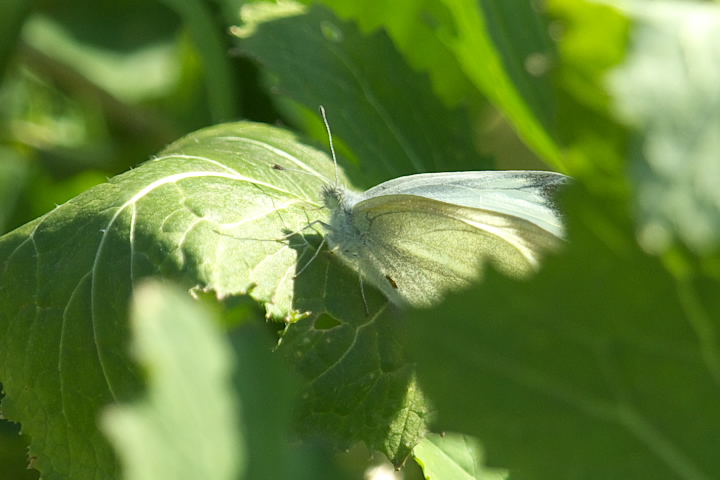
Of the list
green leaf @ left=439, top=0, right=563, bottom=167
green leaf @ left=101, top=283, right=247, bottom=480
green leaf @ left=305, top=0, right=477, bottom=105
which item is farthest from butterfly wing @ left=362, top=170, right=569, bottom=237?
green leaf @ left=101, top=283, right=247, bottom=480

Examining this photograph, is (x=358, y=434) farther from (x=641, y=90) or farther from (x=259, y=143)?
(x=641, y=90)

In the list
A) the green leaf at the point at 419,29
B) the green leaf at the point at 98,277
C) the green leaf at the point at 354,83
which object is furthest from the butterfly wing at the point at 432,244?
the green leaf at the point at 419,29

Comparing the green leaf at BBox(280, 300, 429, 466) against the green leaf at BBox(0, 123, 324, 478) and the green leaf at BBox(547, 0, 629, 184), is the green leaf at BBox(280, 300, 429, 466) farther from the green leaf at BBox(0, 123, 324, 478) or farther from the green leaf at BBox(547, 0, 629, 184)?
the green leaf at BBox(547, 0, 629, 184)

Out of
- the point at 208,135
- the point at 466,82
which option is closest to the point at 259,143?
the point at 208,135

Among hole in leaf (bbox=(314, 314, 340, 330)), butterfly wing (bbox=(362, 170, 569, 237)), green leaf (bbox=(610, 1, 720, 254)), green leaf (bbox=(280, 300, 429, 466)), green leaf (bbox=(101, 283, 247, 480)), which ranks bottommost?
green leaf (bbox=(280, 300, 429, 466))

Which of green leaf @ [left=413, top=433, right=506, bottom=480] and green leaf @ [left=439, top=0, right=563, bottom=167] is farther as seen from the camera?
green leaf @ [left=439, top=0, right=563, bottom=167]

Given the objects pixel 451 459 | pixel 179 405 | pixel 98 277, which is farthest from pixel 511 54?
pixel 179 405

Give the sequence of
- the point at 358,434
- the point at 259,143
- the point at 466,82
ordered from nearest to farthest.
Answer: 1. the point at 358,434
2. the point at 259,143
3. the point at 466,82
